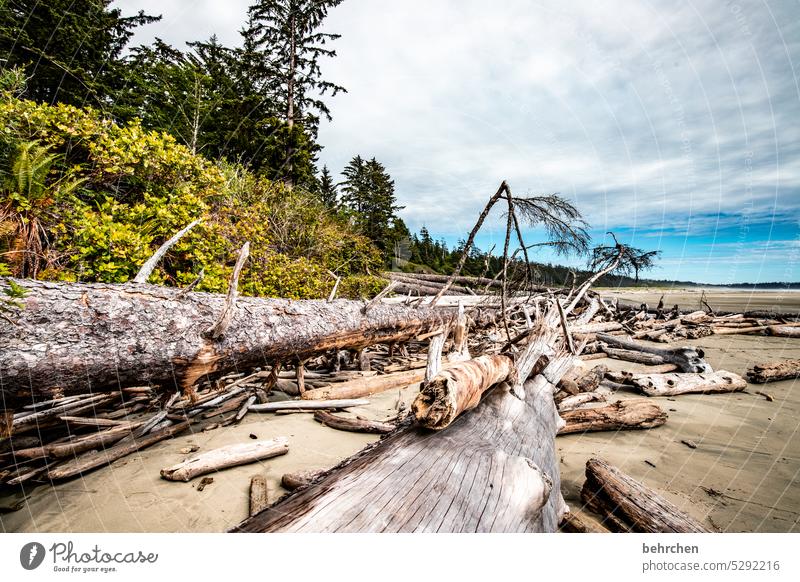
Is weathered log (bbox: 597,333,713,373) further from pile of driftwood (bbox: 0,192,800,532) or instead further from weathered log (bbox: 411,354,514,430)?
weathered log (bbox: 411,354,514,430)

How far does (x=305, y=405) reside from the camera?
161 inches

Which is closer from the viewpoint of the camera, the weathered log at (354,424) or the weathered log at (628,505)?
the weathered log at (628,505)

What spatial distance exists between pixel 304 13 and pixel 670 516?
67.3ft

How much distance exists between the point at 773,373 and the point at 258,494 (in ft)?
28.9

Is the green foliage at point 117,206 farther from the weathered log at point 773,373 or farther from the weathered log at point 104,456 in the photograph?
the weathered log at point 773,373

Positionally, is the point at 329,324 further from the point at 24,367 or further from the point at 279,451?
the point at 24,367

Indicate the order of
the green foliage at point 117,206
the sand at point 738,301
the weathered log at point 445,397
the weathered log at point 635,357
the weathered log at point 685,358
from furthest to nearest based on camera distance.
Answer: the sand at point 738,301
the weathered log at point 635,357
the weathered log at point 685,358
the green foliage at point 117,206
the weathered log at point 445,397

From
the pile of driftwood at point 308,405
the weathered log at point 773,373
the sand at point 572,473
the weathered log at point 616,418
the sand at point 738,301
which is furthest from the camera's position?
the sand at point 738,301

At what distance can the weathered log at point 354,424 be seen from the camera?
137 inches

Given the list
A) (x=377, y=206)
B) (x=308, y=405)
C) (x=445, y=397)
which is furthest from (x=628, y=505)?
(x=377, y=206)

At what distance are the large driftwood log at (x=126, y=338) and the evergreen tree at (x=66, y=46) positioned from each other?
564 inches

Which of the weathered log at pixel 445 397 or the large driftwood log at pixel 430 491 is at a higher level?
the weathered log at pixel 445 397

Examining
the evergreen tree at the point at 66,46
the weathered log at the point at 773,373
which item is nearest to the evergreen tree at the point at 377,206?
the evergreen tree at the point at 66,46
